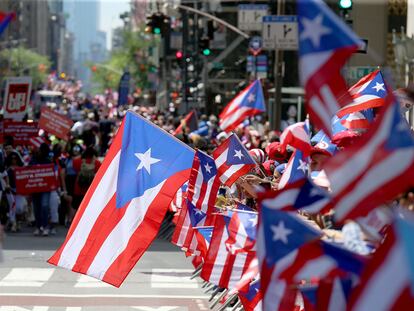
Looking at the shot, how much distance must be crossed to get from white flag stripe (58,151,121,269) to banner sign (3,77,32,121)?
21.0 metres

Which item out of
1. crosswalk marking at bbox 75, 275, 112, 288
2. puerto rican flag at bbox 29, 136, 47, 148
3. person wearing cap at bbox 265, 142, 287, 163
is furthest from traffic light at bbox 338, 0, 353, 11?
person wearing cap at bbox 265, 142, 287, 163

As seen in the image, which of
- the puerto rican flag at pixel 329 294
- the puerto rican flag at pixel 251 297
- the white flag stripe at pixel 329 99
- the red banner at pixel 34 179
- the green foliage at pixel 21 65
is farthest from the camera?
the green foliage at pixel 21 65

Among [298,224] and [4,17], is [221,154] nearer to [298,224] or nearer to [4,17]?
[4,17]

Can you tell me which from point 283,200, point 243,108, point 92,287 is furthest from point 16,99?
point 283,200

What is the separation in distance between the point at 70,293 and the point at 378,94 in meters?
4.33

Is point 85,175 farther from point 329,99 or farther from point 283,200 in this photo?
point 329,99

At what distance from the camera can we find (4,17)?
8.17 m

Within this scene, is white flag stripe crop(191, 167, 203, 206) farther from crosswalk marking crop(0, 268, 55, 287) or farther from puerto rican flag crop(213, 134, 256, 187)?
crosswalk marking crop(0, 268, 55, 287)

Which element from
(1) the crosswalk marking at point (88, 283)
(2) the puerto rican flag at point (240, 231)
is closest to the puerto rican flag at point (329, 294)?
(2) the puerto rican flag at point (240, 231)

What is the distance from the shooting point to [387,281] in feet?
16.6

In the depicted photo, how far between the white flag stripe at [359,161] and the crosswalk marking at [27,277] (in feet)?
33.7

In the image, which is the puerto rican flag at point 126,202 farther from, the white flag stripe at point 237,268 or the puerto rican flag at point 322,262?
the puerto rican flag at point 322,262

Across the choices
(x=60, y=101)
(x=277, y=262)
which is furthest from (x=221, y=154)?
(x=60, y=101)

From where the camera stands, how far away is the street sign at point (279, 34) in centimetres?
2639
